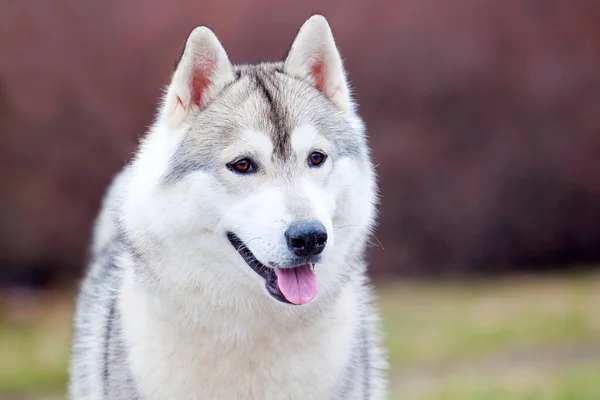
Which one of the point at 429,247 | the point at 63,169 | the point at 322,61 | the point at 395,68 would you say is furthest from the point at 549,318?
the point at 322,61

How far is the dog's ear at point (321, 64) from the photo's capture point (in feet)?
14.6

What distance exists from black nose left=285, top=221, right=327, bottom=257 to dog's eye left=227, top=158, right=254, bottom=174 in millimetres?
388

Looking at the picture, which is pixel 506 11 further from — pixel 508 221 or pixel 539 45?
pixel 508 221

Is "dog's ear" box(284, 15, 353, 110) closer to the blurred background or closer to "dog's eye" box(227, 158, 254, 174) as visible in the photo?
"dog's eye" box(227, 158, 254, 174)

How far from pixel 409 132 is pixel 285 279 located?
1161 cm

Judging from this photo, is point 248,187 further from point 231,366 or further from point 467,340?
point 467,340

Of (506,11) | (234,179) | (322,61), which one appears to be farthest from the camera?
(506,11)

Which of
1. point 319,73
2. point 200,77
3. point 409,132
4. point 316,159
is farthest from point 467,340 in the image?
point 200,77

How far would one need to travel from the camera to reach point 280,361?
404 cm

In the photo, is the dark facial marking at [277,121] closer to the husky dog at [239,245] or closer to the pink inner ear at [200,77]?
the husky dog at [239,245]

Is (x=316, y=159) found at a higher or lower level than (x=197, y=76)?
lower

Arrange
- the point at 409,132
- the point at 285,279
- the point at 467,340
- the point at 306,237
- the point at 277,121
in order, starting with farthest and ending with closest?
the point at 409,132 < the point at 467,340 < the point at 277,121 < the point at 285,279 < the point at 306,237

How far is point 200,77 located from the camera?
4.29 m

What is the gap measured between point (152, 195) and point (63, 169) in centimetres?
1081
